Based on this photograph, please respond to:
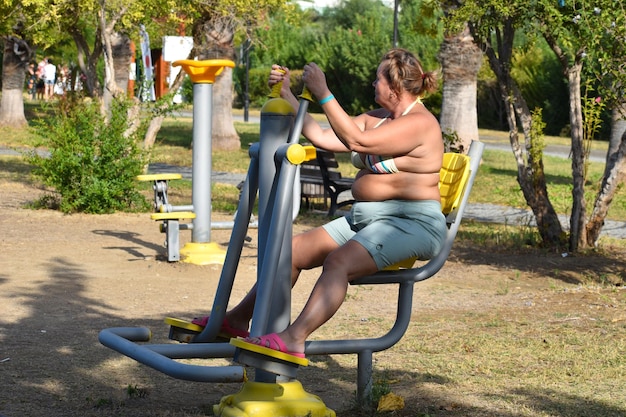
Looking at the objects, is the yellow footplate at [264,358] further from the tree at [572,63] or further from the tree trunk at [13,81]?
the tree trunk at [13,81]

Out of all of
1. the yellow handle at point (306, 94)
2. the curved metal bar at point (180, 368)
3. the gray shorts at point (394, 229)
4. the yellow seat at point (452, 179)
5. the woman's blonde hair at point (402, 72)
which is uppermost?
the woman's blonde hair at point (402, 72)

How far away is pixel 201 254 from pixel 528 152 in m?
3.26

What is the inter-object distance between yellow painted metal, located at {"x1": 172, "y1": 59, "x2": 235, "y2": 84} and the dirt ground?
59.9 inches

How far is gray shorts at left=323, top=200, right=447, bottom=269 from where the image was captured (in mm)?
3924

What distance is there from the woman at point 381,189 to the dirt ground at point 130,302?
2.43ft

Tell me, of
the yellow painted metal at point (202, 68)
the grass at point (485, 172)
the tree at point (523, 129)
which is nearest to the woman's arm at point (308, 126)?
the yellow painted metal at point (202, 68)

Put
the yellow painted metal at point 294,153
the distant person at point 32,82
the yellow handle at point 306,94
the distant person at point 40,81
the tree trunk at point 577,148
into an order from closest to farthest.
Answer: the yellow painted metal at point 294,153 < the yellow handle at point 306,94 < the tree trunk at point 577,148 < the distant person at point 40,81 < the distant person at point 32,82

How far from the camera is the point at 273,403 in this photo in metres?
3.79

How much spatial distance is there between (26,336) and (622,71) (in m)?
4.60

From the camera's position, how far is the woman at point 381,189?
3842 millimetres

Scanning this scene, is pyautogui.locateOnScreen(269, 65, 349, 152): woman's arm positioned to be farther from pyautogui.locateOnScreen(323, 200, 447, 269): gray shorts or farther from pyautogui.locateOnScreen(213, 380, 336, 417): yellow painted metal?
pyautogui.locateOnScreen(213, 380, 336, 417): yellow painted metal

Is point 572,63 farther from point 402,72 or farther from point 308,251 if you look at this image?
point 308,251

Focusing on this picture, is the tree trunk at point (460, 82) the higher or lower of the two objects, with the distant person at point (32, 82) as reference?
higher

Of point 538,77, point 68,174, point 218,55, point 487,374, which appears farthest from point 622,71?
point 538,77
